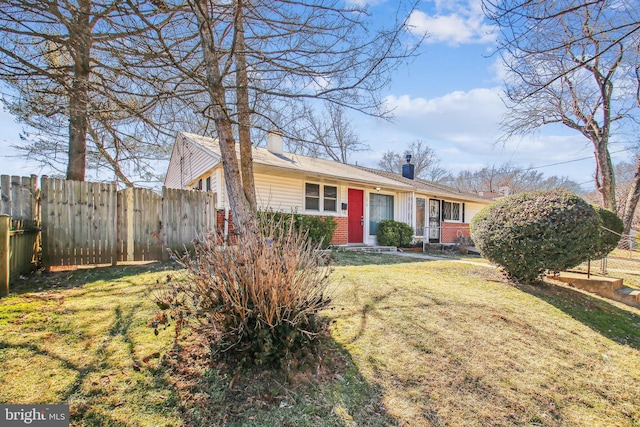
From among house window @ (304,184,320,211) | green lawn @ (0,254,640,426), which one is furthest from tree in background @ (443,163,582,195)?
green lawn @ (0,254,640,426)

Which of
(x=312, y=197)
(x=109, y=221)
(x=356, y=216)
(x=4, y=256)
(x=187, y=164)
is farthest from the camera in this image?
(x=187, y=164)

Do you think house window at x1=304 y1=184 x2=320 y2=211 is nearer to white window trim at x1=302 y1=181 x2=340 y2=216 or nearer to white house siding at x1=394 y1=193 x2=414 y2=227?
white window trim at x1=302 y1=181 x2=340 y2=216

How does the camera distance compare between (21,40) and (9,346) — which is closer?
(9,346)

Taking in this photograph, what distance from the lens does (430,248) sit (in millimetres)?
14906

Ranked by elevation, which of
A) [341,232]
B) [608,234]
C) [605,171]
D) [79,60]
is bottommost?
[341,232]

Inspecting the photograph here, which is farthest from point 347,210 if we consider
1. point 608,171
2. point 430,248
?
point 608,171

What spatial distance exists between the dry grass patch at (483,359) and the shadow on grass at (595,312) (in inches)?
8.7

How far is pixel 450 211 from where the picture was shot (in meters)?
17.5

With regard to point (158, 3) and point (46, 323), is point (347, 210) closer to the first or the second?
point (158, 3)

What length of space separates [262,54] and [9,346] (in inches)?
173
